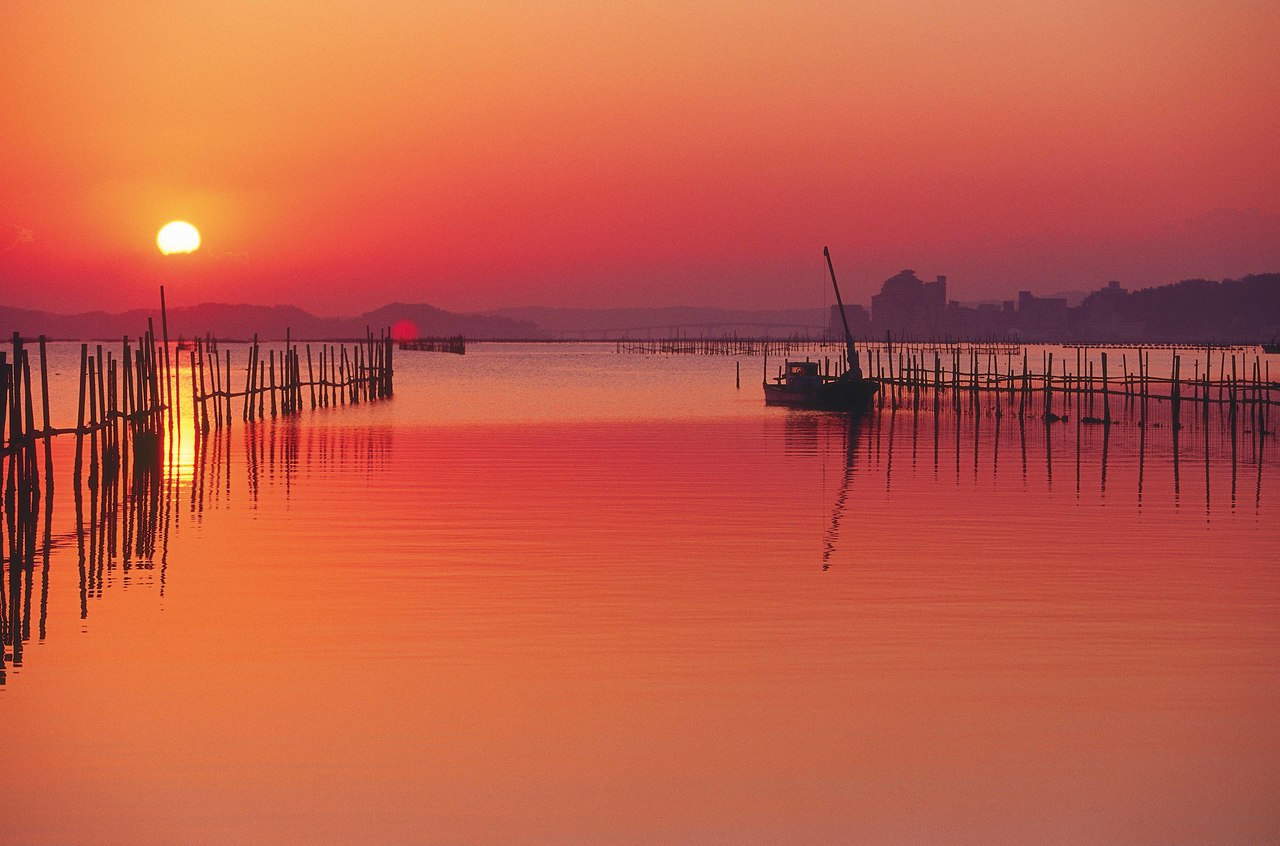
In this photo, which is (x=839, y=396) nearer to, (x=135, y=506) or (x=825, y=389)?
(x=825, y=389)

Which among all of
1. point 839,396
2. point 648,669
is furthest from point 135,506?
point 839,396

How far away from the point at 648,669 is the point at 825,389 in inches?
1831

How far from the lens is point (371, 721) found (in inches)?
413

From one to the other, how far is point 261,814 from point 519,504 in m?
15.6

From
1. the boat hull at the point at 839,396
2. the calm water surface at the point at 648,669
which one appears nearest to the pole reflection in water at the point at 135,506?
the calm water surface at the point at 648,669

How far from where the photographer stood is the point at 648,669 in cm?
1208

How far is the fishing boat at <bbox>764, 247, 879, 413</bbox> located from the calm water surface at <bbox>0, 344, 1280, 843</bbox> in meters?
31.0

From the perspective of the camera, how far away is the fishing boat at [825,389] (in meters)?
57.2

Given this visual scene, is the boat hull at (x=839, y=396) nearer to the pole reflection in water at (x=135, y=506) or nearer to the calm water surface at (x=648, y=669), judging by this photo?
the pole reflection in water at (x=135, y=506)

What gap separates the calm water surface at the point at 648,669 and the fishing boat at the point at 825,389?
31.0 meters

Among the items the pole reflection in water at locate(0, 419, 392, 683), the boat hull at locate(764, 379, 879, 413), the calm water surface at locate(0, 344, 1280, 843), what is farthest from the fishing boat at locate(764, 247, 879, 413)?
the calm water surface at locate(0, 344, 1280, 843)

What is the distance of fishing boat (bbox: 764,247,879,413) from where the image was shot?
5716cm

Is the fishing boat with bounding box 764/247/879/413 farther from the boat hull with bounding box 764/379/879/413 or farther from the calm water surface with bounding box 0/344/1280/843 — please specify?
the calm water surface with bounding box 0/344/1280/843

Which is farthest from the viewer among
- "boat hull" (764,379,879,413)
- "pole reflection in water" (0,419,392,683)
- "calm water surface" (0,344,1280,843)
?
"boat hull" (764,379,879,413)
